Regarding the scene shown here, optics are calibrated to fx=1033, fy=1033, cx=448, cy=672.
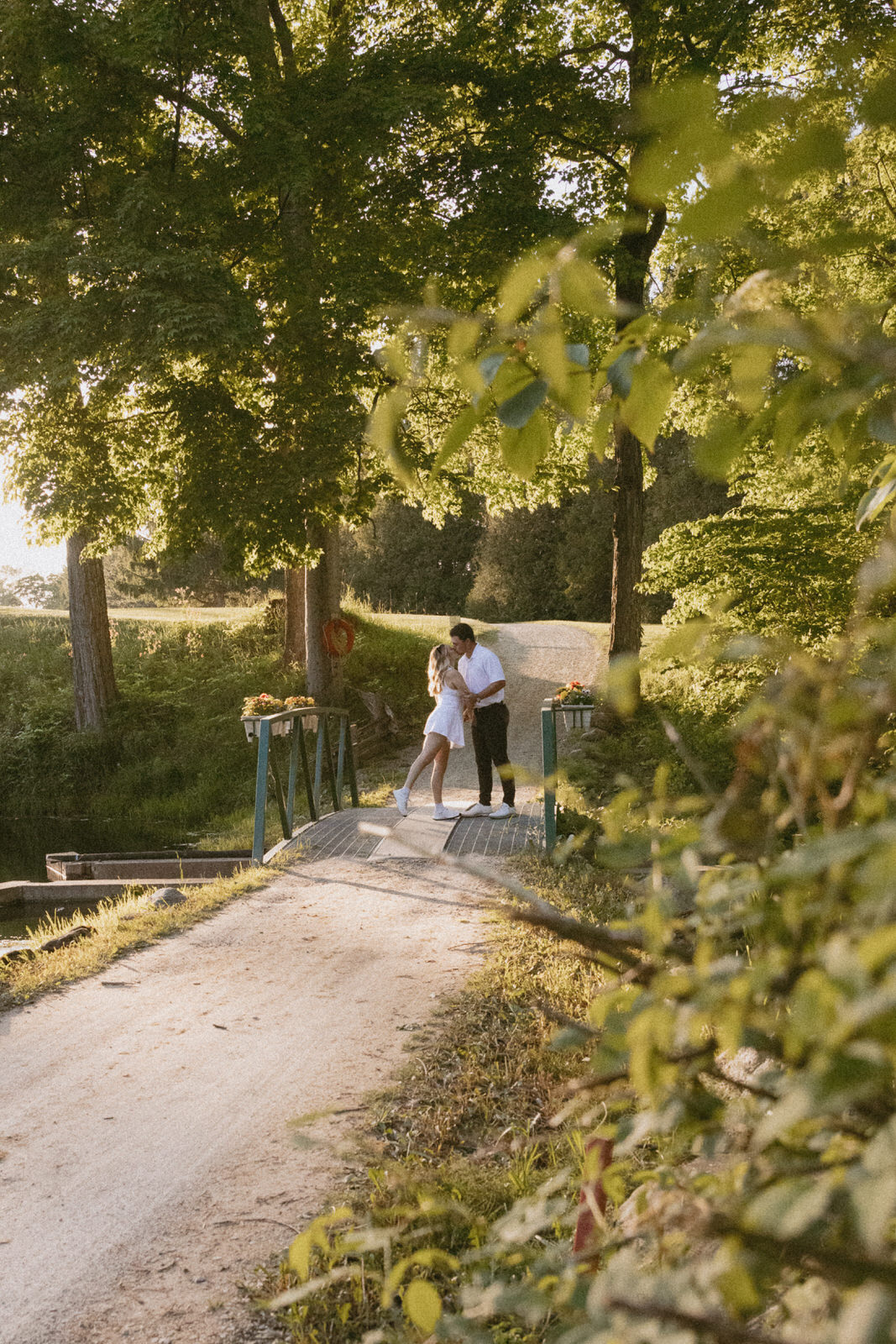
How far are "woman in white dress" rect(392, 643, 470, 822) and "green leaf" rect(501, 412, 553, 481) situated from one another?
8665mm

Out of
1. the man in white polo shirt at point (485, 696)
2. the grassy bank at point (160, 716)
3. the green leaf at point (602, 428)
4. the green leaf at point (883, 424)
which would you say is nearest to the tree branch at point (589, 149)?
the man in white polo shirt at point (485, 696)

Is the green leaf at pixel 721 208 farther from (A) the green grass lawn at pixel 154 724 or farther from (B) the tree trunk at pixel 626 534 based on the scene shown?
(B) the tree trunk at pixel 626 534

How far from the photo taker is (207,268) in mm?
11883

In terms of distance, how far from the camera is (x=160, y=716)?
19234 millimetres

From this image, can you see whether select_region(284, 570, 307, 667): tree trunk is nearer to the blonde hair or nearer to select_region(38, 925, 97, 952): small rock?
the blonde hair

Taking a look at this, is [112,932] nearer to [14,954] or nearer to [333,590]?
[14,954]

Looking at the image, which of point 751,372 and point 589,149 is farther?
point 589,149

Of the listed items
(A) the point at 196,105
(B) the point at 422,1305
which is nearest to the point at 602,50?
(A) the point at 196,105

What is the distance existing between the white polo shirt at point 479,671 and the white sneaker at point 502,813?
1184 mm

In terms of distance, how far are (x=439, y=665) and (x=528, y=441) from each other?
347 inches

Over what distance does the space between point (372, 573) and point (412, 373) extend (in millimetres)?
42420

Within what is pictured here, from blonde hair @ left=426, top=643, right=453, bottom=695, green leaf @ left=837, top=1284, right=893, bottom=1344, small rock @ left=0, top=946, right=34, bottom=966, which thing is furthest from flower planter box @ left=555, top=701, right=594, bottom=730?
Result: green leaf @ left=837, top=1284, right=893, bottom=1344

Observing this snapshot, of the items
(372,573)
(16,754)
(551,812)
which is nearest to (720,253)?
(551,812)

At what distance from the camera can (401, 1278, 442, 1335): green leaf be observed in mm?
912
